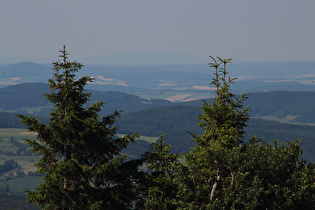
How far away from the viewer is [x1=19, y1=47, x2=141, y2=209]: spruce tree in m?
21.1

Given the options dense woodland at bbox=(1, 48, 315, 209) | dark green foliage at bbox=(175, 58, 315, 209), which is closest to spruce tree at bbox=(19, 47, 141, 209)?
dense woodland at bbox=(1, 48, 315, 209)

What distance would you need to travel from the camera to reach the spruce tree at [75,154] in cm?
2111

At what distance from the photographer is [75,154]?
22750mm

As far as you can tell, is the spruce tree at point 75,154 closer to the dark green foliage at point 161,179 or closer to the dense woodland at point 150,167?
the dense woodland at point 150,167

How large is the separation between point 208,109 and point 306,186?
752 centimetres

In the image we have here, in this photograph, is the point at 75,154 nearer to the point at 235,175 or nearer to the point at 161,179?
the point at 161,179

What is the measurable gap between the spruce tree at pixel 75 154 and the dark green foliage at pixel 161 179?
4.20ft

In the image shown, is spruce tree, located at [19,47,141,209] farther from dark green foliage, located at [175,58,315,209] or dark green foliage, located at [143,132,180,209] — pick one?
dark green foliage, located at [175,58,315,209]

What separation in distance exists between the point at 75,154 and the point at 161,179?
551 cm

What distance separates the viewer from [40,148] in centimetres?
2186

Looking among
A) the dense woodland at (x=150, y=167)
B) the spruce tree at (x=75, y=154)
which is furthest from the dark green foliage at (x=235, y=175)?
the spruce tree at (x=75, y=154)

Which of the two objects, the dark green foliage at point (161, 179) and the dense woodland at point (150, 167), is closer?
the dense woodland at point (150, 167)

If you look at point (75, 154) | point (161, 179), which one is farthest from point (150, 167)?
point (75, 154)

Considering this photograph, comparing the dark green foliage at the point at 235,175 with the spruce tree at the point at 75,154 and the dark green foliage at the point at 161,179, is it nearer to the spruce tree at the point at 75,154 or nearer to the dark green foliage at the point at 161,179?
the dark green foliage at the point at 161,179
